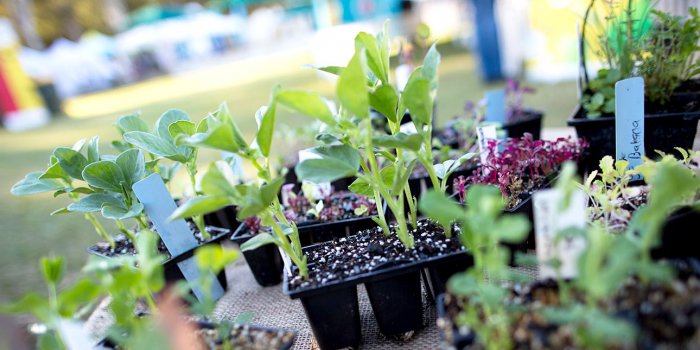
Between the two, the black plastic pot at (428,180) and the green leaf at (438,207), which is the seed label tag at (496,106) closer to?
the black plastic pot at (428,180)

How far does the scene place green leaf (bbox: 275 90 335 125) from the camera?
0.67 metres

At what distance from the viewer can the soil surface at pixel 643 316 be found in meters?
0.52

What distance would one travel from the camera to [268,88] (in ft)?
20.6

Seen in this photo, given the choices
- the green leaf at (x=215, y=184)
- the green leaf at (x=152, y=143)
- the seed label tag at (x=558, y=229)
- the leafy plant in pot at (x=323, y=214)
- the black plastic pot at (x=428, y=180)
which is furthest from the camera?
the black plastic pot at (x=428, y=180)

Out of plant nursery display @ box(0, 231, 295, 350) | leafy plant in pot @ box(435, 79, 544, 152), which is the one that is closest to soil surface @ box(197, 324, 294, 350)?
plant nursery display @ box(0, 231, 295, 350)

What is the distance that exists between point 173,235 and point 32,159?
4281 millimetres

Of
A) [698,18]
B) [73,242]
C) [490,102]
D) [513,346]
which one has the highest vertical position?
[698,18]

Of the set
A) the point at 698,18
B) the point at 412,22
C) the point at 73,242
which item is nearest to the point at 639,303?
the point at 698,18

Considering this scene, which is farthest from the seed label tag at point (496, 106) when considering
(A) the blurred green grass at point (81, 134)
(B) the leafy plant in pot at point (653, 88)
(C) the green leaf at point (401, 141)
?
(A) the blurred green grass at point (81, 134)

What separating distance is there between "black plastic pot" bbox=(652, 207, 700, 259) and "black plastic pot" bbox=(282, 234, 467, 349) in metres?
0.33

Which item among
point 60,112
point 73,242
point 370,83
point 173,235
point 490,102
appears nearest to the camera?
point 370,83

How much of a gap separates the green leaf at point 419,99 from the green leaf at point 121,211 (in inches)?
24.5

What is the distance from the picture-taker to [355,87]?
68 centimetres

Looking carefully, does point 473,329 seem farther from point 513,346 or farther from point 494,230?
point 494,230
